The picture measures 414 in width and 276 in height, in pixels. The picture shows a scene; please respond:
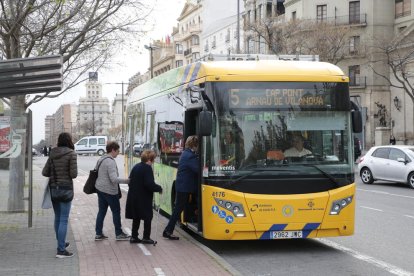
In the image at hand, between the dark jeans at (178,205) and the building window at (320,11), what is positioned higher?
the building window at (320,11)

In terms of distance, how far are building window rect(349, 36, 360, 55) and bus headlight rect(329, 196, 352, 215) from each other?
4939 centimetres

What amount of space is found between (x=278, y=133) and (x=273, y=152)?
31 cm

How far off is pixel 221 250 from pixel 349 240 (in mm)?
2437

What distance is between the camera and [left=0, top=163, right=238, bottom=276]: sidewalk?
7574 mm

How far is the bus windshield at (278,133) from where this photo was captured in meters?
8.91

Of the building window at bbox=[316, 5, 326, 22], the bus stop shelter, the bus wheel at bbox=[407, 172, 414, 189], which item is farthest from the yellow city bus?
the building window at bbox=[316, 5, 326, 22]

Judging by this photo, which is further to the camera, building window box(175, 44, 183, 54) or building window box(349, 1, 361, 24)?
building window box(175, 44, 183, 54)

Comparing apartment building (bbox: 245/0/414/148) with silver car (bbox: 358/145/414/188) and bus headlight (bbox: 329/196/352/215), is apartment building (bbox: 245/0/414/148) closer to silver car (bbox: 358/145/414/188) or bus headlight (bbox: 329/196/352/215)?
silver car (bbox: 358/145/414/188)

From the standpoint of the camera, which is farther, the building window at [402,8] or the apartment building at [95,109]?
the apartment building at [95,109]

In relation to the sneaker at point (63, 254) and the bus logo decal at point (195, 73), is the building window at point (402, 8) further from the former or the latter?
the sneaker at point (63, 254)

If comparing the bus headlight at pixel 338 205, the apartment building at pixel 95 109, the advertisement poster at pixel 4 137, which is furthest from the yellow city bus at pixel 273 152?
the apartment building at pixel 95 109

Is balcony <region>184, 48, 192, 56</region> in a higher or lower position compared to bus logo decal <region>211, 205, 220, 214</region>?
higher

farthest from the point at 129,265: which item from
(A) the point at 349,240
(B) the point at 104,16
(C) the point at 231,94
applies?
(B) the point at 104,16

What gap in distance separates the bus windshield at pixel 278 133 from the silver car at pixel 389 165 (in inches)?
520
